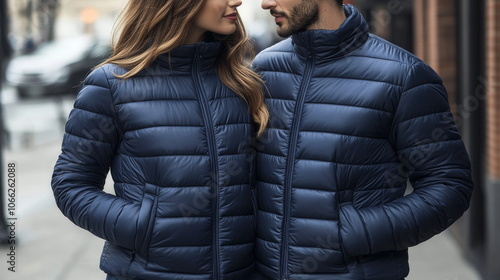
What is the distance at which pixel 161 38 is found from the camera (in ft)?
9.38

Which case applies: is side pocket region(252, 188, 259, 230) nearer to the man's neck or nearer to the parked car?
the man's neck

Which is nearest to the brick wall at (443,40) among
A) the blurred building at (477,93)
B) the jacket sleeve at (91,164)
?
the blurred building at (477,93)

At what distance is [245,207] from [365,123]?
0.53 meters

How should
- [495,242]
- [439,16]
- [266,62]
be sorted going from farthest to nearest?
[439,16] → [495,242] → [266,62]

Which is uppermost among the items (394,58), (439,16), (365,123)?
(394,58)

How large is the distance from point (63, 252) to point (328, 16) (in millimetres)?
4879

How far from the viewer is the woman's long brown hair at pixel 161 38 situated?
2.82 m

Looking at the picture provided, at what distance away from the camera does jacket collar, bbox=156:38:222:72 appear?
282cm

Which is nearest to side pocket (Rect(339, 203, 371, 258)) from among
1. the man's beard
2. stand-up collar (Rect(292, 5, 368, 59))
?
stand-up collar (Rect(292, 5, 368, 59))

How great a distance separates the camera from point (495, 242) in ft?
19.5

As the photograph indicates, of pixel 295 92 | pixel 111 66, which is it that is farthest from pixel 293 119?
pixel 111 66

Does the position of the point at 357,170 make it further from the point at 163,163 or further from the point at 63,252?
the point at 63,252

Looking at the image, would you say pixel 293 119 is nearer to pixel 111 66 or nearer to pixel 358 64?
pixel 358 64

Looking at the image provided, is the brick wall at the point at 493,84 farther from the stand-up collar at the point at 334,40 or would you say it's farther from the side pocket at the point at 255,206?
the side pocket at the point at 255,206
